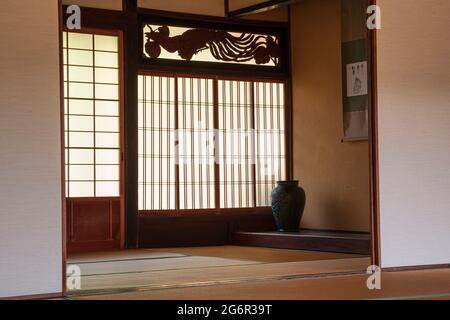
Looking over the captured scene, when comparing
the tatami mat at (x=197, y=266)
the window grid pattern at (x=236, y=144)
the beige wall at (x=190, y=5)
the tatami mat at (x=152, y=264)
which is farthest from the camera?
the window grid pattern at (x=236, y=144)

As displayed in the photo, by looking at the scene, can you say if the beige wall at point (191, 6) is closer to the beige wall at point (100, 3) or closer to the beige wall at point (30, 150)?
the beige wall at point (100, 3)

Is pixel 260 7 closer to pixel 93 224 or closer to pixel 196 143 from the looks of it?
pixel 196 143

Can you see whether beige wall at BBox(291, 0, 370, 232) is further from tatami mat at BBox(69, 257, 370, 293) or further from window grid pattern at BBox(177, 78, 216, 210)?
tatami mat at BBox(69, 257, 370, 293)

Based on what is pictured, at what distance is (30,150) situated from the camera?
15.9 feet

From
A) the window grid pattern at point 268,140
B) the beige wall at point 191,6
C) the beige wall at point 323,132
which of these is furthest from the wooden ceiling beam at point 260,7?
the window grid pattern at point 268,140

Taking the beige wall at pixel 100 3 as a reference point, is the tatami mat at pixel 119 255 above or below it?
below

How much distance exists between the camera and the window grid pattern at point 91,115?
8570 millimetres

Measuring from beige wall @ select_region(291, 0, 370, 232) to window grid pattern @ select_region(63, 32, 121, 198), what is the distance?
7.36ft

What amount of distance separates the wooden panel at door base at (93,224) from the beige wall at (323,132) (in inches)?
88.7

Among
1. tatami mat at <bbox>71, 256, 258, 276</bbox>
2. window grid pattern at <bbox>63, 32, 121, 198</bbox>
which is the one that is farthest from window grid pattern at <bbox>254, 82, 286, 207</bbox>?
tatami mat at <bbox>71, 256, 258, 276</bbox>

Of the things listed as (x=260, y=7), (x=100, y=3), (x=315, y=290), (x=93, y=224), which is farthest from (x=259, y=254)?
(x=100, y=3)

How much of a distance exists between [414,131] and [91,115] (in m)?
3.74
